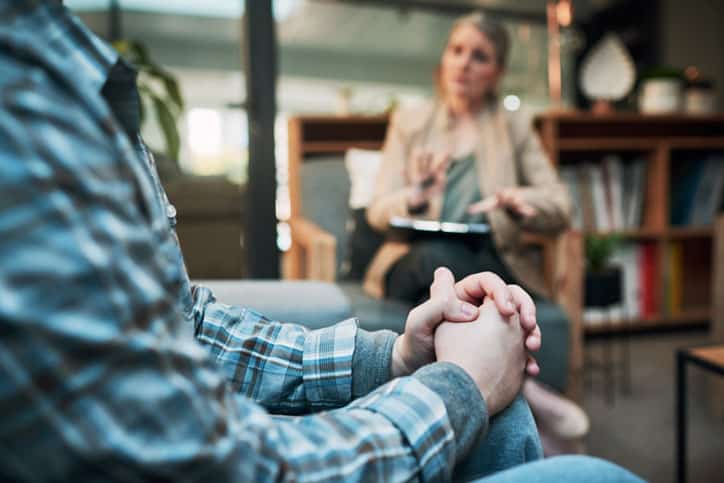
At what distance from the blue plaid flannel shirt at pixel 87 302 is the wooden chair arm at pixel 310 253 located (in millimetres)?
1195

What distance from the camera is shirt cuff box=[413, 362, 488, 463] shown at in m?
0.46

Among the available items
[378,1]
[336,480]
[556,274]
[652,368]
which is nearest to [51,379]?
[336,480]

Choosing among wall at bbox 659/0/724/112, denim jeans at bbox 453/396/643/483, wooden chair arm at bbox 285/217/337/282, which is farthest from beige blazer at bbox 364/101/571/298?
wall at bbox 659/0/724/112

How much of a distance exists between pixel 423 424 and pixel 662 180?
276 centimetres

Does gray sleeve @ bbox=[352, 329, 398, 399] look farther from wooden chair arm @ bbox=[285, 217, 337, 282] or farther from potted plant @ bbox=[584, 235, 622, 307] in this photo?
potted plant @ bbox=[584, 235, 622, 307]

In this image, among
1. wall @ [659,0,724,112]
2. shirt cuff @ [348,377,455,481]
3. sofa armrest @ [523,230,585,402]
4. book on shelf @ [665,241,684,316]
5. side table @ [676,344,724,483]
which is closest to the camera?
shirt cuff @ [348,377,455,481]

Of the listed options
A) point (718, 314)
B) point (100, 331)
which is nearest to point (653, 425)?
point (718, 314)

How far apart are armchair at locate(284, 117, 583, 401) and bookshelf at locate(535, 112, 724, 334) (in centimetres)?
89

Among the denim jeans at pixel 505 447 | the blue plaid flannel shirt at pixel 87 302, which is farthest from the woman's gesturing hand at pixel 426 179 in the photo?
the blue plaid flannel shirt at pixel 87 302

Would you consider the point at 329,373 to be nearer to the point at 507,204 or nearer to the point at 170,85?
the point at 507,204

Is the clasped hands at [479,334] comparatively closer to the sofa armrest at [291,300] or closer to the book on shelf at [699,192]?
the sofa armrest at [291,300]

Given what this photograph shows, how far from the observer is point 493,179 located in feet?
5.29

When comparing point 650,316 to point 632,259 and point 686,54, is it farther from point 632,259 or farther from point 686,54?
point 686,54

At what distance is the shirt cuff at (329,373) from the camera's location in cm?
64
